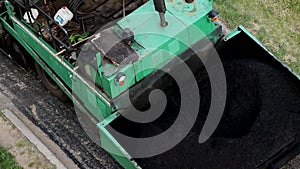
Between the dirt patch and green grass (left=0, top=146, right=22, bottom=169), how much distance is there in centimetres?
6

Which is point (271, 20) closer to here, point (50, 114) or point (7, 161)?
point (50, 114)

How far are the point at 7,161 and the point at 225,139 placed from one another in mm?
2618

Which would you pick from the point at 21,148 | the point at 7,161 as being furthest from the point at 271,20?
the point at 7,161

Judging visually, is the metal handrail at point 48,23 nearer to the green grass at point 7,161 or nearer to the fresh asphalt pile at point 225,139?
the fresh asphalt pile at point 225,139

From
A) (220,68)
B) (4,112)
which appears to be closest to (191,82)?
(220,68)

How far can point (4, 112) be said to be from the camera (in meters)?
7.69

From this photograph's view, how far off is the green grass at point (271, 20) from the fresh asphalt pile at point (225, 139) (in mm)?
1444

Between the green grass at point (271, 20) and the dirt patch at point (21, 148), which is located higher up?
the dirt patch at point (21, 148)

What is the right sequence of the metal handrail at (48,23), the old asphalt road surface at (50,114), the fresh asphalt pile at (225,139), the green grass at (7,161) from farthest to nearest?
the old asphalt road surface at (50,114) < the green grass at (7,161) < the metal handrail at (48,23) < the fresh asphalt pile at (225,139)

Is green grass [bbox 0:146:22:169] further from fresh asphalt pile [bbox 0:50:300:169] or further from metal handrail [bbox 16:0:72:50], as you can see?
metal handrail [bbox 16:0:72:50]

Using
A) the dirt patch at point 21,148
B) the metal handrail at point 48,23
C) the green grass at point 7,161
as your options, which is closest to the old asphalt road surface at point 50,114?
the dirt patch at point 21,148

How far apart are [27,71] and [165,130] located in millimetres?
2678

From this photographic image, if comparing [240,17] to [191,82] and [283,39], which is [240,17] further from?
[191,82]

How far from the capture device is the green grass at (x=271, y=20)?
27.9 ft
